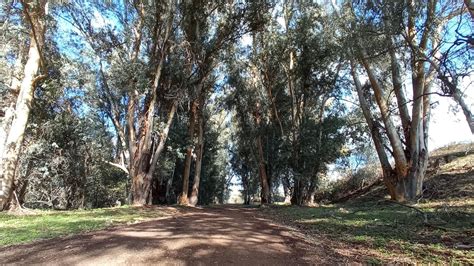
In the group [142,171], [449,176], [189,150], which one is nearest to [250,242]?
[142,171]

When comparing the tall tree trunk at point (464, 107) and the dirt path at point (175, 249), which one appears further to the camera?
the tall tree trunk at point (464, 107)

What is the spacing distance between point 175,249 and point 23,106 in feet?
35.0

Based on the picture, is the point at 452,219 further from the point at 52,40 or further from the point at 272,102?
the point at 52,40

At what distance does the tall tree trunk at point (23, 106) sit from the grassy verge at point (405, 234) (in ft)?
33.6

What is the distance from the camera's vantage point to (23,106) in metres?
13.5

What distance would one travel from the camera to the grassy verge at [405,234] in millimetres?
5652

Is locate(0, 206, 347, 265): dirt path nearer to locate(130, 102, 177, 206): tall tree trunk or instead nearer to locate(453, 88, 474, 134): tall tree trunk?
locate(453, 88, 474, 134): tall tree trunk

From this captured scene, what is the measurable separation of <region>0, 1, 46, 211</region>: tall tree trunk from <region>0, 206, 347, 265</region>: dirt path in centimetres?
727

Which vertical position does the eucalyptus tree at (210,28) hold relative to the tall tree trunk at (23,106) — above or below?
above

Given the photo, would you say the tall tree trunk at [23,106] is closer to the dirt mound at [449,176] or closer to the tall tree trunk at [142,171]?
the tall tree trunk at [142,171]

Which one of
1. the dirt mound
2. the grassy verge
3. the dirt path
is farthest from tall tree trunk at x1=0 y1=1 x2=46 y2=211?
the dirt mound

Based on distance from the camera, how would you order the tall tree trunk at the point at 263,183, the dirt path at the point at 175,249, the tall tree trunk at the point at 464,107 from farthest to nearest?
1. the tall tree trunk at the point at 263,183
2. the tall tree trunk at the point at 464,107
3. the dirt path at the point at 175,249

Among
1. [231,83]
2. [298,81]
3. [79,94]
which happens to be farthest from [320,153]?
[79,94]

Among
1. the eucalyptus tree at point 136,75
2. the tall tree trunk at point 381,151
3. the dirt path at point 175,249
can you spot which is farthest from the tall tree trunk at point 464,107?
the eucalyptus tree at point 136,75
